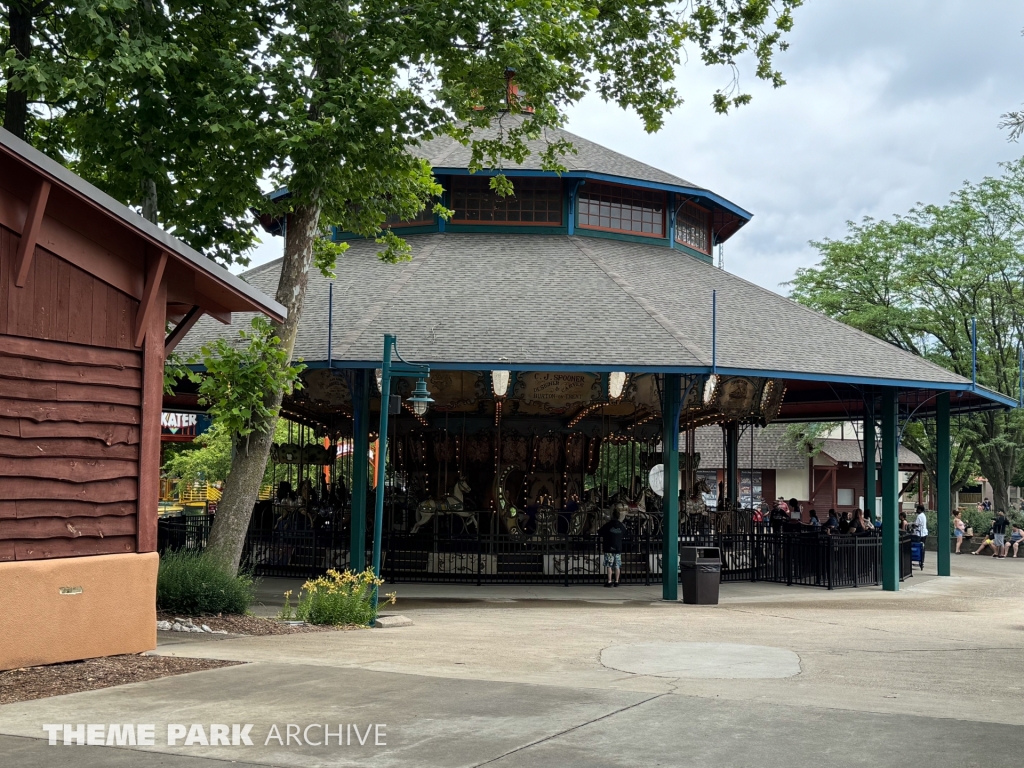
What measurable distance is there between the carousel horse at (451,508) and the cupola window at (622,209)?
687 cm

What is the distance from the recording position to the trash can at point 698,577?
65.0ft

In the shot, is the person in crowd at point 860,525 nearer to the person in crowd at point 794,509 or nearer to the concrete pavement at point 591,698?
the person in crowd at point 794,509

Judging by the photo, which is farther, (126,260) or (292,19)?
(292,19)

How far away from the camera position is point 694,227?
28.5 m

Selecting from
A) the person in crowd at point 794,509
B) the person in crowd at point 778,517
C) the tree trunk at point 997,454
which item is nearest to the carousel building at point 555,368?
the person in crowd at point 778,517

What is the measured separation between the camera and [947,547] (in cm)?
Answer: 2767

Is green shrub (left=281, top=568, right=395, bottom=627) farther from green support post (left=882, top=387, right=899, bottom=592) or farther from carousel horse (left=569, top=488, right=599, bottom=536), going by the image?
green support post (left=882, top=387, right=899, bottom=592)

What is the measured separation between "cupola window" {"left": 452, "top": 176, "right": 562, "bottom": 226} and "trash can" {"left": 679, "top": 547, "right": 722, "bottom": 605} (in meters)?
9.46

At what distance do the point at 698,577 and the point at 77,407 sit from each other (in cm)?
1188

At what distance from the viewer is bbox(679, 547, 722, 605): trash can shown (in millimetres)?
19812

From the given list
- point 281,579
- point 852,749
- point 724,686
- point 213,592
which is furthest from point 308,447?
point 852,749

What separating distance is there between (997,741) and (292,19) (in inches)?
497

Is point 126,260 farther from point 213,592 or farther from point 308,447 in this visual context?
point 308,447

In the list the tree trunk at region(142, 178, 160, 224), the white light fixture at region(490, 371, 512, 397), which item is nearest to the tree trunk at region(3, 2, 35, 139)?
the tree trunk at region(142, 178, 160, 224)
